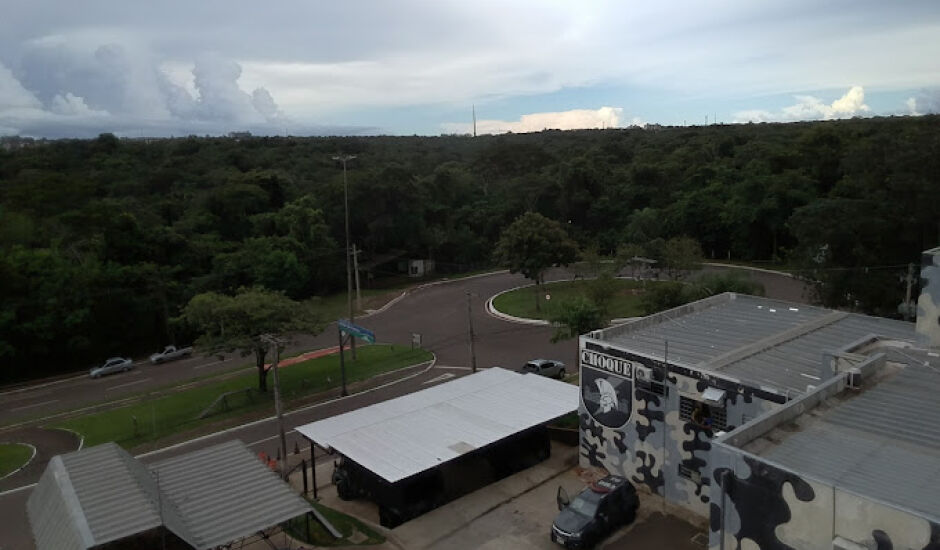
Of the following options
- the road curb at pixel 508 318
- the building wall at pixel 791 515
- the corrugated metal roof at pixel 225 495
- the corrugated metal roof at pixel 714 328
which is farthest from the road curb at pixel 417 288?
the building wall at pixel 791 515

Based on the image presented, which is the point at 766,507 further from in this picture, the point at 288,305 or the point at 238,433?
the point at 288,305

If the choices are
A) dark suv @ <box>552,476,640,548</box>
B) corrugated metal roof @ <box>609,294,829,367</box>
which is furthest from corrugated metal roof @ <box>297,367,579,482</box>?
corrugated metal roof @ <box>609,294,829,367</box>

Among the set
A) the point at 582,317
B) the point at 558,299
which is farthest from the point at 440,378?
the point at 558,299

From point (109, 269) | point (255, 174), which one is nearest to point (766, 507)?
point (109, 269)

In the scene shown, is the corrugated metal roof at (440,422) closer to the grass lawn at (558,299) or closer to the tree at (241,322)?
the tree at (241,322)

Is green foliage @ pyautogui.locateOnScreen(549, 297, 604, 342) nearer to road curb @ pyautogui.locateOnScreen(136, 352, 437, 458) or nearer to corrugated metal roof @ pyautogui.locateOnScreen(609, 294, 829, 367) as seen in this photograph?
corrugated metal roof @ pyautogui.locateOnScreen(609, 294, 829, 367)

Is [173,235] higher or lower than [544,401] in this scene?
higher

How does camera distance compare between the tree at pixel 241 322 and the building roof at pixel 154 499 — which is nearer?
the building roof at pixel 154 499
